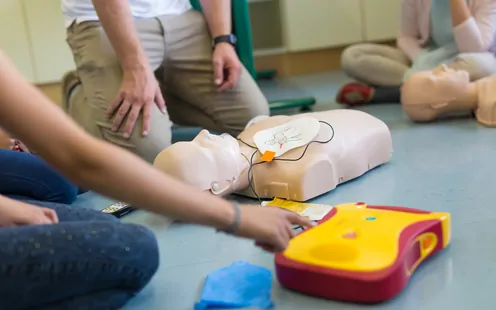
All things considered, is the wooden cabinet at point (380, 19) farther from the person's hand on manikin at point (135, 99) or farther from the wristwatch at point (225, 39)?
the person's hand on manikin at point (135, 99)

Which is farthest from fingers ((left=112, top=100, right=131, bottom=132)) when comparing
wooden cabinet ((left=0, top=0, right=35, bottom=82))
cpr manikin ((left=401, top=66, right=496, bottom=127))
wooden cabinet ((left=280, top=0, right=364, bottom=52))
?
wooden cabinet ((left=280, top=0, right=364, bottom=52))

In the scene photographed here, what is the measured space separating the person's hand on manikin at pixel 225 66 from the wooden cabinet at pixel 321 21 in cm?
139

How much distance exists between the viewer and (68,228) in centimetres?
78

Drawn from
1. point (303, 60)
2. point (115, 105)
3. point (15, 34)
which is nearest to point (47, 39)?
point (15, 34)

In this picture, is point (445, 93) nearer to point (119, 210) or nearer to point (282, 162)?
point (282, 162)

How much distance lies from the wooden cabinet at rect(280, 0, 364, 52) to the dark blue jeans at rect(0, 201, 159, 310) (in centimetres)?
228

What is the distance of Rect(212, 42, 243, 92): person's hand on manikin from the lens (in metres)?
1.64

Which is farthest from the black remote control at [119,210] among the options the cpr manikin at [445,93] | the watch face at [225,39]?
the cpr manikin at [445,93]

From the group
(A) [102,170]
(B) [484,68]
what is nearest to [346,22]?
(B) [484,68]

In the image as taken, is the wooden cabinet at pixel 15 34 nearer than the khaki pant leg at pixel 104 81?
No

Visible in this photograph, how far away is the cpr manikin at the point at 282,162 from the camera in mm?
1176

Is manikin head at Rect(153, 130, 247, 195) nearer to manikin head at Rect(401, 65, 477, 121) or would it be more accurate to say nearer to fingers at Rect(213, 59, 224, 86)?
fingers at Rect(213, 59, 224, 86)

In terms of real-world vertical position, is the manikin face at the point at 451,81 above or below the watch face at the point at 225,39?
below

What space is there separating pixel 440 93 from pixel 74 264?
4.02ft
